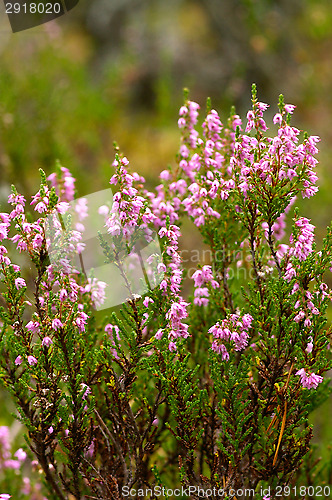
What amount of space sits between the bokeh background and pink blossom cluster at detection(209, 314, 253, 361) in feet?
20.2

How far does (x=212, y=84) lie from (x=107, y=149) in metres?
3.08

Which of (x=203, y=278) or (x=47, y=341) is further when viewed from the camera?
(x=203, y=278)

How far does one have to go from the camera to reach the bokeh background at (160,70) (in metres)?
9.59

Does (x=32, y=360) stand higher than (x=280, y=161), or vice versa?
(x=280, y=161)

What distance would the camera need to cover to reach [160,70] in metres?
11.6

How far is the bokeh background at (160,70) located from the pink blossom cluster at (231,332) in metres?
6.16

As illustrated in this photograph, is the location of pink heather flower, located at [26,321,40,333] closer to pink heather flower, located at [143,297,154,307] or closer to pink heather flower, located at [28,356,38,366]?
pink heather flower, located at [28,356,38,366]

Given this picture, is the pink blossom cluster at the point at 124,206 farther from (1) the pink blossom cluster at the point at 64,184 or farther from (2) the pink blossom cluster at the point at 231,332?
(1) the pink blossom cluster at the point at 64,184

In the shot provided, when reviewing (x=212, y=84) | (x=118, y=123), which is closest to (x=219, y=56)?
(x=212, y=84)

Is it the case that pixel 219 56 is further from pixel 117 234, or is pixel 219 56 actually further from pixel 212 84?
pixel 117 234

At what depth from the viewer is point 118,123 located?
443 inches

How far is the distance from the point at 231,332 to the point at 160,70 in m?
10.4

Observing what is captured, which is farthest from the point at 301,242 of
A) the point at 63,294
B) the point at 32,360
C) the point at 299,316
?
the point at 32,360

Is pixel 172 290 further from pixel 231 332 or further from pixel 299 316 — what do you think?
pixel 299 316
